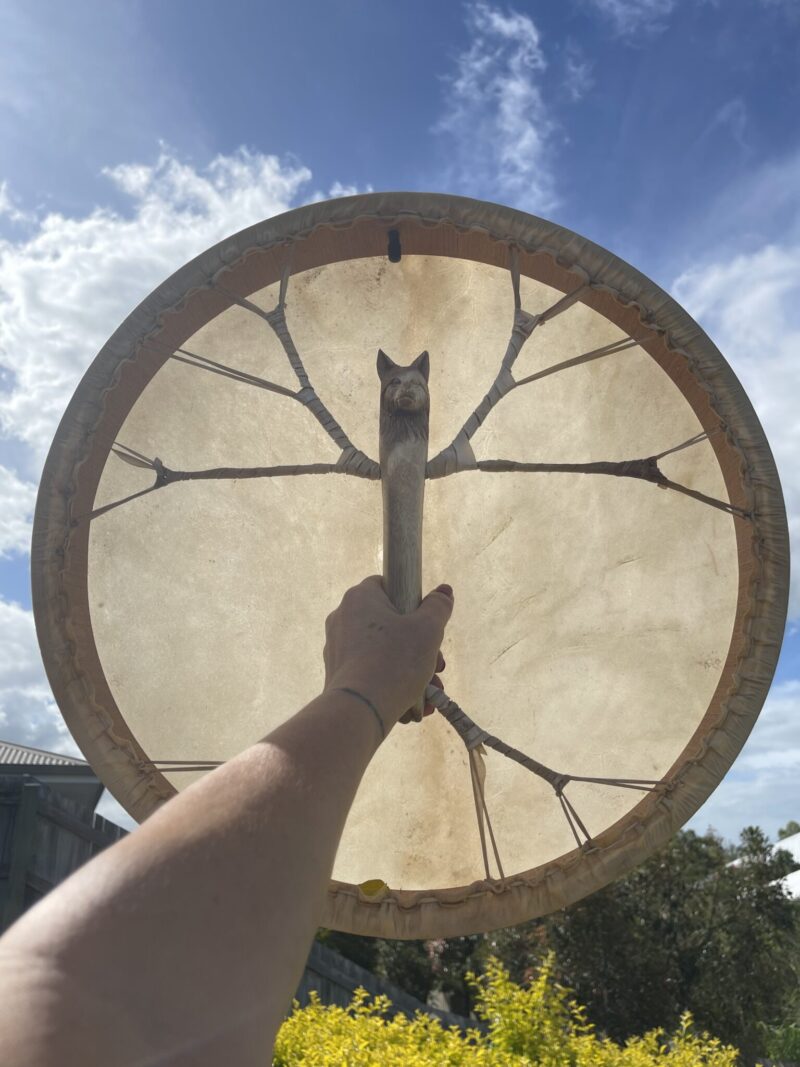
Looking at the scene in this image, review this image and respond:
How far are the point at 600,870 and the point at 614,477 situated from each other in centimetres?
106

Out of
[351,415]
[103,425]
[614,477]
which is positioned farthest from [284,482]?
[614,477]

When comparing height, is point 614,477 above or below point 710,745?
above

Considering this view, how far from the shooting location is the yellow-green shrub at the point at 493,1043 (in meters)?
4.12

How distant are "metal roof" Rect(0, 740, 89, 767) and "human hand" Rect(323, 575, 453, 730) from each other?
1078 cm

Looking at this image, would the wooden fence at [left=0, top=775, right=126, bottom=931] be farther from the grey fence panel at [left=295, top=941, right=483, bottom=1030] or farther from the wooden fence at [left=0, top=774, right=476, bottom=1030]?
the grey fence panel at [left=295, top=941, right=483, bottom=1030]

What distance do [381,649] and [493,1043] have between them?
4328mm

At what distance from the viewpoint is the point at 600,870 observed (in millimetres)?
2250

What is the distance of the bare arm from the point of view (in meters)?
0.62

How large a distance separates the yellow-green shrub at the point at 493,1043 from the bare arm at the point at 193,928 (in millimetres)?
3567

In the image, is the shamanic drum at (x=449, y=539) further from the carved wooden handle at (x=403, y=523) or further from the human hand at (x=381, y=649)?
the human hand at (x=381, y=649)

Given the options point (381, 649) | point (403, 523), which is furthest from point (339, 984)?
point (381, 649)

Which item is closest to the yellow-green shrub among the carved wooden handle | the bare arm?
the carved wooden handle

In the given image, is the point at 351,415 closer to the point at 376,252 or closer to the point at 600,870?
the point at 376,252

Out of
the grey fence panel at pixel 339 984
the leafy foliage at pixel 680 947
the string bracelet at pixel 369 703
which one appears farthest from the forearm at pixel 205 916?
the leafy foliage at pixel 680 947
